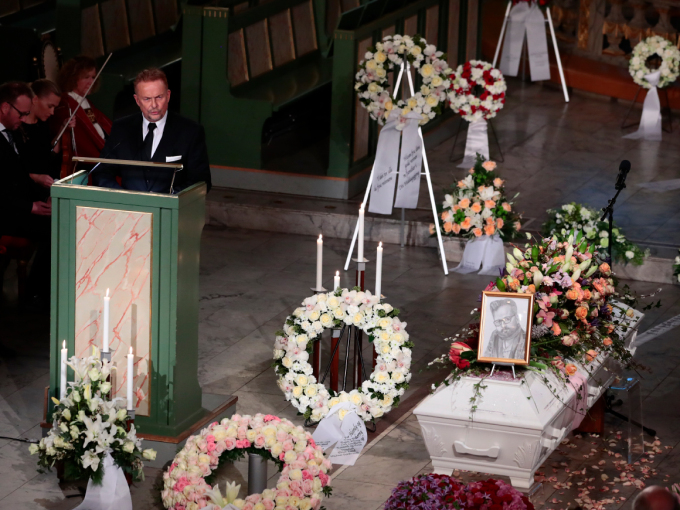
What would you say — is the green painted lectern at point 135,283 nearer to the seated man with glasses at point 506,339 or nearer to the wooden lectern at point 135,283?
the wooden lectern at point 135,283

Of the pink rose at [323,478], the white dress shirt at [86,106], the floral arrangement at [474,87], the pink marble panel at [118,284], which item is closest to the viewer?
the pink rose at [323,478]

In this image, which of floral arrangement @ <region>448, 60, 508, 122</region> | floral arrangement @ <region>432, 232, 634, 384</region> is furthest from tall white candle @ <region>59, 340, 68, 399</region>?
floral arrangement @ <region>448, 60, 508, 122</region>

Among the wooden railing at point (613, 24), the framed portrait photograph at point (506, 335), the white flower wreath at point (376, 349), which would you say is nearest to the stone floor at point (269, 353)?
the white flower wreath at point (376, 349)

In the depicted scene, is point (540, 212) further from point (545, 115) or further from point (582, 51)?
point (582, 51)

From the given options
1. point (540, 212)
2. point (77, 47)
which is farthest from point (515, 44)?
point (77, 47)

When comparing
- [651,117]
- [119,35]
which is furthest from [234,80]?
[651,117]

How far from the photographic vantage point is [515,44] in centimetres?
1276

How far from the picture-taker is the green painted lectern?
5043mm

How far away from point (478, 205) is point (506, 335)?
317 cm

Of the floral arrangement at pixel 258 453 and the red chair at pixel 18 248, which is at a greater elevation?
the red chair at pixel 18 248

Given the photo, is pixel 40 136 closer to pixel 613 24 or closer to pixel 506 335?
pixel 506 335

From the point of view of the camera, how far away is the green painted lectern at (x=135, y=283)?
16.5ft

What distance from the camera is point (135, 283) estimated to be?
5.10 m

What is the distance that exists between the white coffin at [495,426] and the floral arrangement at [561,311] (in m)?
0.13
